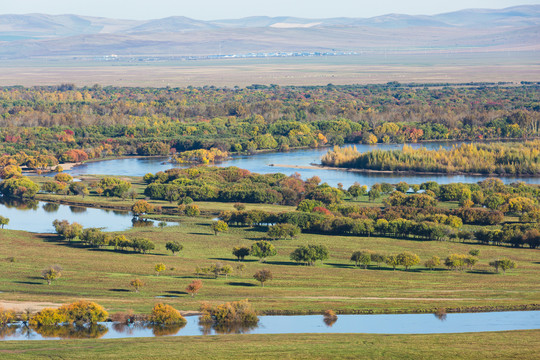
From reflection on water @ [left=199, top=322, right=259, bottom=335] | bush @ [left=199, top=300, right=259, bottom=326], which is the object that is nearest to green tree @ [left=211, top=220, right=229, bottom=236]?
bush @ [left=199, top=300, right=259, bottom=326]

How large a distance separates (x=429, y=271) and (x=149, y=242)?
64.2 feet

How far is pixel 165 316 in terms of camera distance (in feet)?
136

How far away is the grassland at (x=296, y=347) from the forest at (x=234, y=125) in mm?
77080

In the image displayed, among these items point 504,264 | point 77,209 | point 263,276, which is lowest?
point 77,209

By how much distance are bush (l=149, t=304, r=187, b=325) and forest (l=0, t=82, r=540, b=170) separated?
7289 centimetres

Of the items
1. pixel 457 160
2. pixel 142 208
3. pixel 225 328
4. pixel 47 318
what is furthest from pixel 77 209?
pixel 457 160

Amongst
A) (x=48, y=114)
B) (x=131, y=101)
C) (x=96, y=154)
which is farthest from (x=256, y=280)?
(x=131, y=101)

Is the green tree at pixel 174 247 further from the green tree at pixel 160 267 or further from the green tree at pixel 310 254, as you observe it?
the green tree at pixel 310 254

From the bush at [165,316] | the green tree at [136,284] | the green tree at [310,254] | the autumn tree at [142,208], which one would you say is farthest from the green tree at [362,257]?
the autumn tree at [142,208]

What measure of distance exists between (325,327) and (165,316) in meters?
7.90

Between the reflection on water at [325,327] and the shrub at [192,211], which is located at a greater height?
the reflection on water at [325,327]

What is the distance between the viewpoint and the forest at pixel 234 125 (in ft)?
420

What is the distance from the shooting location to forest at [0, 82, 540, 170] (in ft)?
420

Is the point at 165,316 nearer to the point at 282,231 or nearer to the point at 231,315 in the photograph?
the point at 231,315
